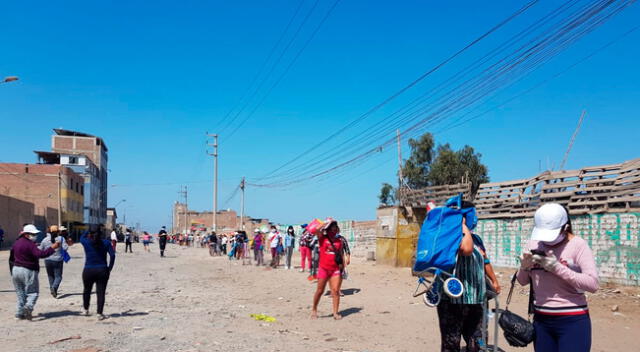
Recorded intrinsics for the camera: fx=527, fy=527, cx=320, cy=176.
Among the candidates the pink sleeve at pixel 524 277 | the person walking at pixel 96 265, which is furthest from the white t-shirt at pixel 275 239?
the pink sleeve at pixel 524 277

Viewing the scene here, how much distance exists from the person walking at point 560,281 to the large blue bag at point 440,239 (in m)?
0.60

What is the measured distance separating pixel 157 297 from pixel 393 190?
124 feet

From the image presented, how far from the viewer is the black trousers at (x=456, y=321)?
179 inches

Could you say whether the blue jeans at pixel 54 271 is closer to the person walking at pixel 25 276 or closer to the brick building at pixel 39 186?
the person walking at pixel 25 276

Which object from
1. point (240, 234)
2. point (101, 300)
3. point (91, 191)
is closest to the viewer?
point (101, 300)

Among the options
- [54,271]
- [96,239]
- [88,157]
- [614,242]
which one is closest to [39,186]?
[88,157]

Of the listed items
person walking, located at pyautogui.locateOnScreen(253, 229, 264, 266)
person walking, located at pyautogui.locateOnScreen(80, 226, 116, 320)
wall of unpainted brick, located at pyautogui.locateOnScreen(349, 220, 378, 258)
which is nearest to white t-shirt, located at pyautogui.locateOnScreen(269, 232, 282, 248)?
person walking, located at pyautogui.locateOnScreen(253, 229, 264, 266)

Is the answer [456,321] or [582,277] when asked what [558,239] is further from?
[456,321]

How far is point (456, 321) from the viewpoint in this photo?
455cm

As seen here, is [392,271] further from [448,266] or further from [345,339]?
[448,266]

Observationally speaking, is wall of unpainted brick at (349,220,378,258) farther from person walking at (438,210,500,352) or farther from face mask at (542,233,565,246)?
face mask at (542,233,565,246)

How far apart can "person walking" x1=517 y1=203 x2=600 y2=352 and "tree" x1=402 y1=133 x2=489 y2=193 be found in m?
38.5

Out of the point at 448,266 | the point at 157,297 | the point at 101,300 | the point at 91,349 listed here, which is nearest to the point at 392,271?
the point at 157,297

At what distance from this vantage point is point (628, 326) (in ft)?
29.3
